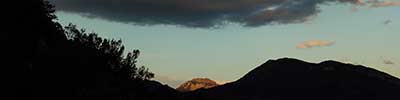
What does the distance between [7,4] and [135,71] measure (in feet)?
126

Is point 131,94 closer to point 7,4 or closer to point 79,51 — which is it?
point 79,51

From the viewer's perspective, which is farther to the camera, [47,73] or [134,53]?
[134,53]

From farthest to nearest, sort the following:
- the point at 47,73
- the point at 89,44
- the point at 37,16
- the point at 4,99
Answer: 1. the point at 89,44
2. the point at 37,16
3. the point at 47,73
4. the point at 4,99

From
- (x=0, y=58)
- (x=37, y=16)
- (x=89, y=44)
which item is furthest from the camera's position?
(x=89, y=44)

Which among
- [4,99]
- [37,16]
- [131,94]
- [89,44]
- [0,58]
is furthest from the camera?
[89,44]

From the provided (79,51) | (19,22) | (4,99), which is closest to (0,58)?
(4,99)

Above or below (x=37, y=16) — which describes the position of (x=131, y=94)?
below

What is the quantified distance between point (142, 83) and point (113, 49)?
746 centimetres

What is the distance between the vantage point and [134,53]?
372ft

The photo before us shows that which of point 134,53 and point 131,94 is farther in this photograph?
point 134,53

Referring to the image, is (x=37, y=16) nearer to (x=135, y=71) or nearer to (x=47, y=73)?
(x=47, y=73)

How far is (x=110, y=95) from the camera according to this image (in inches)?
3319

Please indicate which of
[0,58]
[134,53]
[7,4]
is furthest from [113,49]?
[0,58]

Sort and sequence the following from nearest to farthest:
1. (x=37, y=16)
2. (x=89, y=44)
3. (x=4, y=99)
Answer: (x=4, y=99), (x=37, y=16), (x=89, y=44)
